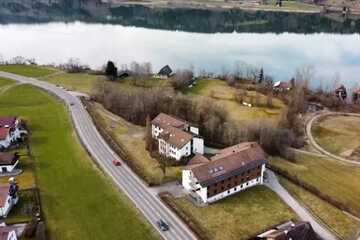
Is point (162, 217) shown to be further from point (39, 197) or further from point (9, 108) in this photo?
point (9, 108)

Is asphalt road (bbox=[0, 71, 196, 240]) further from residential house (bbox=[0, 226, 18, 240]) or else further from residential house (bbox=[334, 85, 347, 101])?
residential house (bbox=[334, 85, 347, 101])

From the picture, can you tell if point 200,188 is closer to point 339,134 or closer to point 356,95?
point 339,134

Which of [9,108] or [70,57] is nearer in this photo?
[9,108]

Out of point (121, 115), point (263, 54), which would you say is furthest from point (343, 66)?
point (121, 115)

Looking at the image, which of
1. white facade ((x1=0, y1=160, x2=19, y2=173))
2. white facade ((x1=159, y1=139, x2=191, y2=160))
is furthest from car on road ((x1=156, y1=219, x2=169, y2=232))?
white facade ((x1=0, y1=160, x2=19, y2=173))

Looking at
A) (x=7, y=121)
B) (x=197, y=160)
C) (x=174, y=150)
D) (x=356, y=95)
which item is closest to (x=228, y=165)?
(x=197, y=160)

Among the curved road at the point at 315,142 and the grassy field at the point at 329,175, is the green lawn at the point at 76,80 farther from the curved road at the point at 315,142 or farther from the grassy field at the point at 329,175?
the grassy field at the point at 329,175
